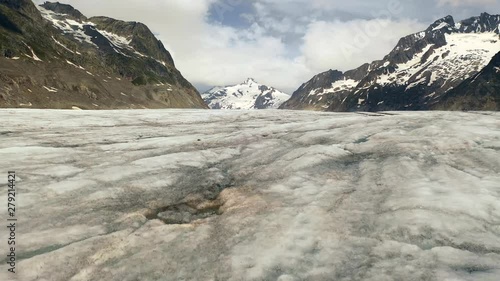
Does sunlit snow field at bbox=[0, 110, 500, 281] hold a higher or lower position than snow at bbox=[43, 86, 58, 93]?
lower

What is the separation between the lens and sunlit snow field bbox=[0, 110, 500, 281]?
665cm

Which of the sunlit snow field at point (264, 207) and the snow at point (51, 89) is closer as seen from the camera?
the sunlit snow field at point (264, 207)

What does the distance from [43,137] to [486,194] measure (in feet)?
52.2

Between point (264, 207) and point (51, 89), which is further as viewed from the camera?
point (51, 89)

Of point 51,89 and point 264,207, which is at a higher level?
point 51,89

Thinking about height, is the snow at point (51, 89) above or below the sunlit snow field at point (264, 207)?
above

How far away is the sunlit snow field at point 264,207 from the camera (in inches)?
262

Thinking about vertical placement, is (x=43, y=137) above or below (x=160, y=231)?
above

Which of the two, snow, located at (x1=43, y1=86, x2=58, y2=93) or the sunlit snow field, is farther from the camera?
snow, located at (x1=43, y1=86, x2=58, y2=93)

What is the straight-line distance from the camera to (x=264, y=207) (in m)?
8.85

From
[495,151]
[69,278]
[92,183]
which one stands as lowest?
[69,278]

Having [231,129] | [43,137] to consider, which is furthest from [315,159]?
[43,137]

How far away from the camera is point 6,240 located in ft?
24.1

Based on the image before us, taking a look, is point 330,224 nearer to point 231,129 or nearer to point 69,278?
point 69,278
